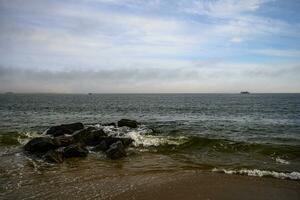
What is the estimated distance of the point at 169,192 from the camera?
1229 cm

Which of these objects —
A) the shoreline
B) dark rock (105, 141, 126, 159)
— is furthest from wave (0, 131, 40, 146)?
the shoreline

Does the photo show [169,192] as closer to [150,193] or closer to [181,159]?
[150,193]

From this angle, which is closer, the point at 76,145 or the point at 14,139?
the point at 76,145

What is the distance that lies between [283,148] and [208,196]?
12037mm

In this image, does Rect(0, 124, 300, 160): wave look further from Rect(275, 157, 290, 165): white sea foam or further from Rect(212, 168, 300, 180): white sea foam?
Rect(212, 168, 300, 180): white sea foam

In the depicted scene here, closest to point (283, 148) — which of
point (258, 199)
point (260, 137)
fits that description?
point (260, 137)

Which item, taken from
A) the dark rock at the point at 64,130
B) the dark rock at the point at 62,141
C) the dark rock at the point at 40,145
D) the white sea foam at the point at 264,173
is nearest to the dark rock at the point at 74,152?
the dark rock at the point at 40,145

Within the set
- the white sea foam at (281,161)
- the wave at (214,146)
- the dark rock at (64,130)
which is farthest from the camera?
the dark rock at (64,130)

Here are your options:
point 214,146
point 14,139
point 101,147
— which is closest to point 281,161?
point 214,146

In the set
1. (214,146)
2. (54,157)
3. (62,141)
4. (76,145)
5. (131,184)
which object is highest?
(76,145)

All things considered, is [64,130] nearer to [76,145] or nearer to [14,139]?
[14,139]

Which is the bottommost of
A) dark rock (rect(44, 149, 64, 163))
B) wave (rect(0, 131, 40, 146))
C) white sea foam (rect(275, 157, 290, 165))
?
wave (rect(0, 131, 40, 146))

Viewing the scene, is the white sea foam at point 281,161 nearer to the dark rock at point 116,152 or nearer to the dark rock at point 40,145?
the dark rock at point 116,152

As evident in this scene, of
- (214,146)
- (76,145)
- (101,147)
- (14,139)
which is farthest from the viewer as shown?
(14,139)
